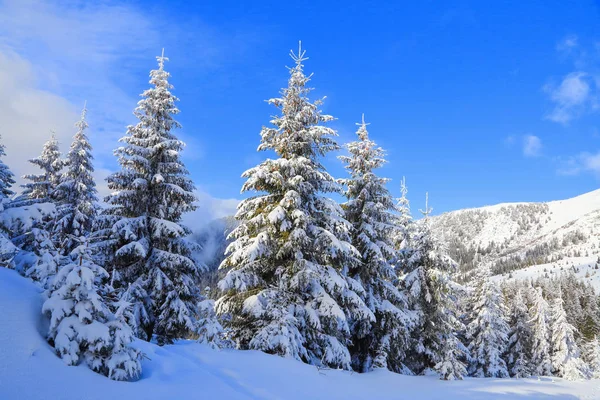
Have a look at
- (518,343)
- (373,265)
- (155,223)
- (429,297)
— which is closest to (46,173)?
(155,223)

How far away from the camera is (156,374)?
5.50 meters

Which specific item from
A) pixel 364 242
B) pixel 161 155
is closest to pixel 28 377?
pixel 161 155

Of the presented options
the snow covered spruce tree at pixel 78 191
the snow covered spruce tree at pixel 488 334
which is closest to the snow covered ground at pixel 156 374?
the snow covered spruce tree at pixel 78 191

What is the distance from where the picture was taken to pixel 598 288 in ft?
552

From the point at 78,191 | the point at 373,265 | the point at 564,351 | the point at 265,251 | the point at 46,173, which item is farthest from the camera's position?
the point at 564,351

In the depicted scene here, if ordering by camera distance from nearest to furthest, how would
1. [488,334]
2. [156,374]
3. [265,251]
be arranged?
[156,374]
[265,251]
[488,334]

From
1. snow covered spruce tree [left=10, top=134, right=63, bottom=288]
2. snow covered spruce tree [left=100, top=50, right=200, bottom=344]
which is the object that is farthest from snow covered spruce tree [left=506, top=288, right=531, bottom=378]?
snow covered spruce tree [left=10, top=134, right=63, bottom=288]

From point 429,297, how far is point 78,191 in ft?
67.1

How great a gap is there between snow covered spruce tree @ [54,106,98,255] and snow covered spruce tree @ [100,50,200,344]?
A: 518 cm

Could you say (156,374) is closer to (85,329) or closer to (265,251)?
(85,329)

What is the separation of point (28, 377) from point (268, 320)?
853 cm

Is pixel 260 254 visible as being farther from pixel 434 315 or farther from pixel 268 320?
pixel 434 315

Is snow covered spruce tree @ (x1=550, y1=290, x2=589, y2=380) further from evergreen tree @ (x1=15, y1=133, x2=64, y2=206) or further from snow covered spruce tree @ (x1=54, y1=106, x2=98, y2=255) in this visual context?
evergreen tree @ (x1=15, y1=133, x2=64, y2=206)

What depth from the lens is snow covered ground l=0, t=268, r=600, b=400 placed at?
3945mm
